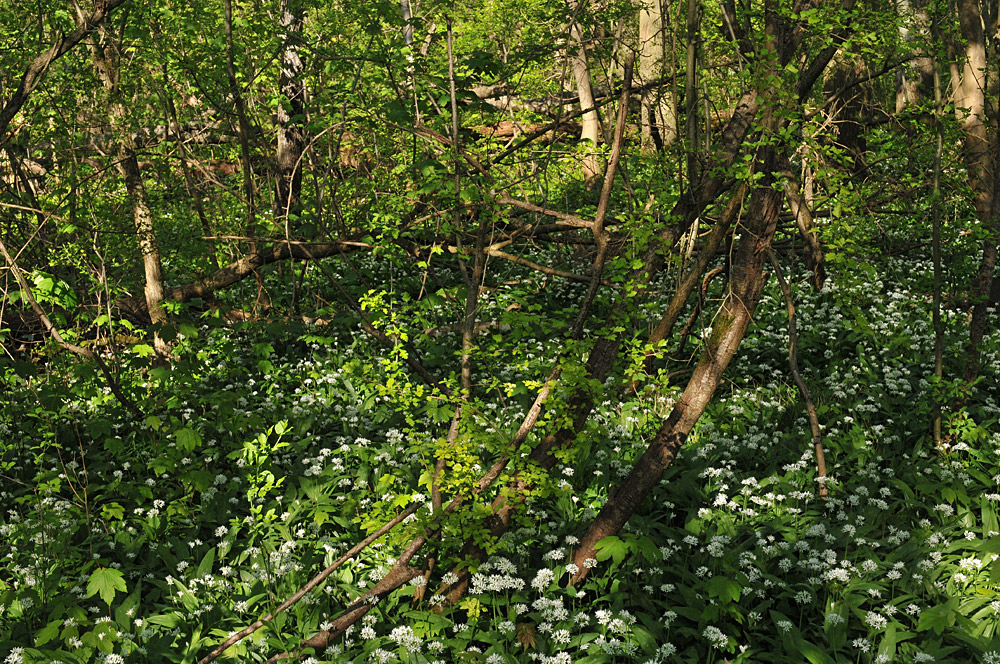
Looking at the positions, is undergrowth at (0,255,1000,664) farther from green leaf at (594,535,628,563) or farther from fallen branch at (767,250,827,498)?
fallen branch at (767,250,827,498)

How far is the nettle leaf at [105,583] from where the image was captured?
4.18 metres

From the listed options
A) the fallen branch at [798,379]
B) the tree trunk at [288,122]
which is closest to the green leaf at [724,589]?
the fallen branch at [798,379]

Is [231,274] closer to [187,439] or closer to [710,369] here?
[187,439]

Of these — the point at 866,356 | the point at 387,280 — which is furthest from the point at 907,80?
the point at 387,280

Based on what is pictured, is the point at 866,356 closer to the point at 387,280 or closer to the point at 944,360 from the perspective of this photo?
the point at 944,360

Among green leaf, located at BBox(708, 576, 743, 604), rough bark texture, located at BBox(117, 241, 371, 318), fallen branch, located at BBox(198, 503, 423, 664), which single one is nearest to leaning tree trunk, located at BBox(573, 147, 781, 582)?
green leaf, located at BBox(708, 576, 743, 604)

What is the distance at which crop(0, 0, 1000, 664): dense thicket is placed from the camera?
4.07m

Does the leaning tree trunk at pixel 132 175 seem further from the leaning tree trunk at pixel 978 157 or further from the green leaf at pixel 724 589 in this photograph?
the leaning tree trunk at pixel 978 157

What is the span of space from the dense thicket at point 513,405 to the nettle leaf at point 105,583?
28mm

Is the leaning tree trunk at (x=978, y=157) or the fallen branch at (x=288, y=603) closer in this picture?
the fallen branch at (x=288, y=603)

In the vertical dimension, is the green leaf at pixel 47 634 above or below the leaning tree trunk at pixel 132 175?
below

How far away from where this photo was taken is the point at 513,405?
5652mm

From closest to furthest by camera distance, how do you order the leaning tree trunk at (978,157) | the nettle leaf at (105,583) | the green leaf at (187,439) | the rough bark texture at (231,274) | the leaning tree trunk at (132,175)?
the nettle leaf at (105,583), the green leaf at (187,439), the leaning tree trunk at (978,157), the leaning tree trunk at (132,175), the rough bark texture at (231,274)

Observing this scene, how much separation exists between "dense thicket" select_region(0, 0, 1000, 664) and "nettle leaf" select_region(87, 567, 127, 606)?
0.09 feet
